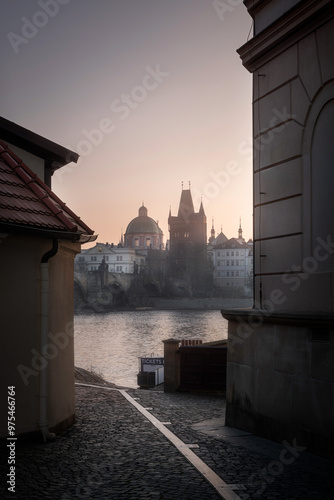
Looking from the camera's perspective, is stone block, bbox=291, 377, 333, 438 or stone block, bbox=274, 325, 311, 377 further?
stone block, bbox=274, 325, 311, 377

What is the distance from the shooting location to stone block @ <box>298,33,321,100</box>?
28.3 feet

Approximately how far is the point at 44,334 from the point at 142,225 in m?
177

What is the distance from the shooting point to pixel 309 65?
8.78 metres

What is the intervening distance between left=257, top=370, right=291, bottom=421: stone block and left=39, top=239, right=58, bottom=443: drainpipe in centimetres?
332

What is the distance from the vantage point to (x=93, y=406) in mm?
12234

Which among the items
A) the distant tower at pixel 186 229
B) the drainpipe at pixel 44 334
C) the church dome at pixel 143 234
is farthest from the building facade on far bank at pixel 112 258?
the drainpipe at pixel 44 334

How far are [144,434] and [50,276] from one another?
2.99 m

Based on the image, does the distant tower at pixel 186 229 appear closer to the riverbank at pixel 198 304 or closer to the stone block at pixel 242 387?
the riverbank at pixel 198 304

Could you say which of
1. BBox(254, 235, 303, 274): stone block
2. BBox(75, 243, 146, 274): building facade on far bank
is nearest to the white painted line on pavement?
BBox(254, 235, 303, 274): stone block

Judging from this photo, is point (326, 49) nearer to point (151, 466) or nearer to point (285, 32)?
point (285, 32)

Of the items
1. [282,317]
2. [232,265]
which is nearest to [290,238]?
[282,317]

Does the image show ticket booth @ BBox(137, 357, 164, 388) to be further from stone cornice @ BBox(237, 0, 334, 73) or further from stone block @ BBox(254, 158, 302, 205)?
stone cornice @ BBox(237, 0, 334, 73)

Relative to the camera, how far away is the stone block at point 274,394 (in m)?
8.58

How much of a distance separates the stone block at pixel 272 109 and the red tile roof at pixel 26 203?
356cm
